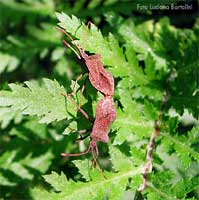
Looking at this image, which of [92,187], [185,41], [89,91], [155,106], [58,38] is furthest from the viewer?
[58,38]

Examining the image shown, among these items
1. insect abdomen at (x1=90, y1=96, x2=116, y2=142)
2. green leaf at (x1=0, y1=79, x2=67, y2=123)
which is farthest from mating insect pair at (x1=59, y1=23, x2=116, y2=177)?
green leaf at (x1=0, y1=79, x2=67, y2=123)

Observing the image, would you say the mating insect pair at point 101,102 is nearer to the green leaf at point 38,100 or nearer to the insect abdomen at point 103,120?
the insect abdomen at point 103,120

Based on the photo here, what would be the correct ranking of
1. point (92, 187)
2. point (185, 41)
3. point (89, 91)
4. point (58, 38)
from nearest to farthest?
point (92, 187), point (89, 91), point (185, 41), point (58, 38)

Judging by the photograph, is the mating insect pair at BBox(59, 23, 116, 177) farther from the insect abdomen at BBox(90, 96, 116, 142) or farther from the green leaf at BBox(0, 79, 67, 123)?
the green leaf at BBox(0, 79, 67, 123)

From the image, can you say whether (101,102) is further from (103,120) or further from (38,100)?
(38,100)

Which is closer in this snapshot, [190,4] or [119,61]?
[119,61]

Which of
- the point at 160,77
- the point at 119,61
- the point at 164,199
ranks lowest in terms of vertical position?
the point at 164,199

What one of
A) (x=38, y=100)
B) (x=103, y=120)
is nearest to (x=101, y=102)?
(x=103, y=120)

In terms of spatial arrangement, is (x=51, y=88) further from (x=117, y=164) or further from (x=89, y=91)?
(x=117, y=164)

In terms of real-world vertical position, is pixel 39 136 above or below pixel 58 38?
below

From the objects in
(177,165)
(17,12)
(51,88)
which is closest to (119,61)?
(51,88)

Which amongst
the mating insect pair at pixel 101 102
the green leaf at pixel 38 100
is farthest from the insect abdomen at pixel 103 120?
the green leaf at pixel 38 100
